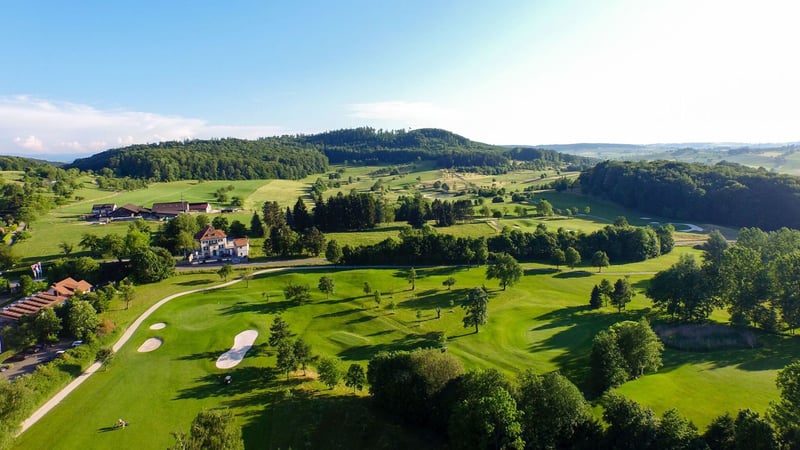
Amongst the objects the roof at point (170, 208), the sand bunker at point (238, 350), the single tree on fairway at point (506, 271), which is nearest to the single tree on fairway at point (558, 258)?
the single tree on fairway at point (506, 271)

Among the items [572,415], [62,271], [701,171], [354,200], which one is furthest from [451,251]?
[701,171]

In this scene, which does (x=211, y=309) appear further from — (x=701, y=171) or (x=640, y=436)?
(x=701, y=171)

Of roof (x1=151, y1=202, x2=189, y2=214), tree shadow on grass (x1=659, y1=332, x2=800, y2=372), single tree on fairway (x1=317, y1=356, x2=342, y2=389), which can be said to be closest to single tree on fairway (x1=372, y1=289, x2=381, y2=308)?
single tree on fairway (x1=317, y1=356, x2=342, y2=389)

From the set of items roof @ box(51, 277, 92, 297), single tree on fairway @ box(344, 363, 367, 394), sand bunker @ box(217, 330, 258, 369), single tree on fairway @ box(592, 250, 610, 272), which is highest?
roof @ box(51, 277, 92, 297)

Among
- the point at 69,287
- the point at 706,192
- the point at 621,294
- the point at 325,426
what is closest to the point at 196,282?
the point at 69,287

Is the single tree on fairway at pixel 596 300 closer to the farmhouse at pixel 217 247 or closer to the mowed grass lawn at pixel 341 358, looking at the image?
the mowed grass lawn at pixel 341 358

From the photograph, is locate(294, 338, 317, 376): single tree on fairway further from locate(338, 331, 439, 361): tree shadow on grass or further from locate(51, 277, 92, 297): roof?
locate(51, 277, 92, 297): roof
